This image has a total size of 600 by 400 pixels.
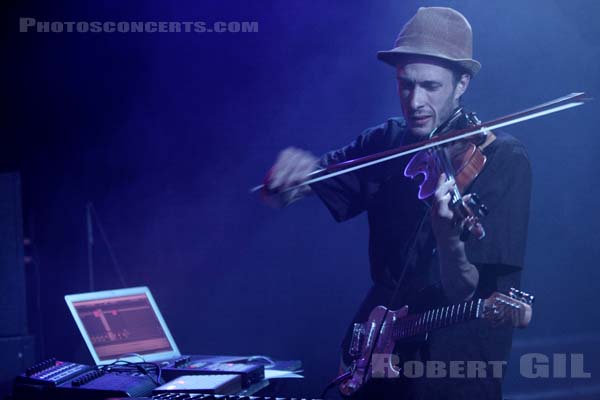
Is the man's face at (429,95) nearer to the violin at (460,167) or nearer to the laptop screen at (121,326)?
the violin at (460,167)

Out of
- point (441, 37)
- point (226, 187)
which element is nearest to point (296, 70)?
point (226, 187)

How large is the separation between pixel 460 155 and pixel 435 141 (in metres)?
0.13

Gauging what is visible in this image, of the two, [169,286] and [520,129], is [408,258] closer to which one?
[520,129]

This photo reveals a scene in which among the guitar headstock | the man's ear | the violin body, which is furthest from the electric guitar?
the man's ear

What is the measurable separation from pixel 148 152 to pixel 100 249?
58cm

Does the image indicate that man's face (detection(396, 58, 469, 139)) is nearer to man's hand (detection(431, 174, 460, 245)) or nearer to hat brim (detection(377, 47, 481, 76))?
hat brim (detection(377, 47, 481, 76))

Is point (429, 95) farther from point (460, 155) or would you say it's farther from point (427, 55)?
point (460, 155)

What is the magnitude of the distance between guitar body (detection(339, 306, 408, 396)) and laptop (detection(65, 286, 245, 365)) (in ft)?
1.77

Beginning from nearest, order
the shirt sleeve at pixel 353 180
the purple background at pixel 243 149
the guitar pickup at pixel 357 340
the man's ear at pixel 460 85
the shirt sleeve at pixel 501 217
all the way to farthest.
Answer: the shirt sleeve at pixel 501 217 < the guitar pickup at pixel 357 340 < the man's ear at pixel 460 85 < the shirt sleeve at pixel 353 180 < the purple background at pixel 243 149

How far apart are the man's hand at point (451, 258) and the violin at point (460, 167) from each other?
1.4 inches

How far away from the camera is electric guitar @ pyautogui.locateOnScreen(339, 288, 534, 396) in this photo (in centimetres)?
226

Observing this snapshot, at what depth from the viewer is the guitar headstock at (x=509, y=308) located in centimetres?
224

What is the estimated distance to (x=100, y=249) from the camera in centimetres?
385

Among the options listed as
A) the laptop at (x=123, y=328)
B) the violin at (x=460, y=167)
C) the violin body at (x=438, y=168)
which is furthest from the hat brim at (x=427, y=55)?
the laptop at (x=123, y=328)
